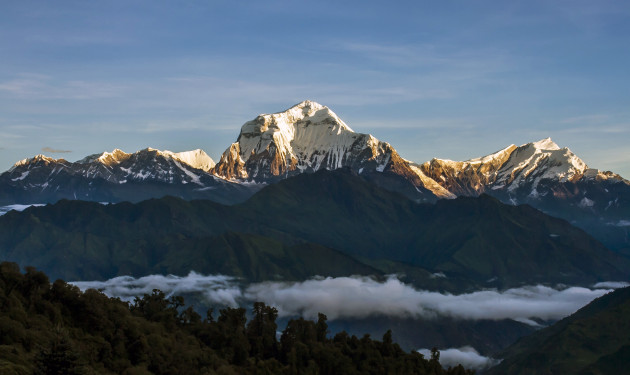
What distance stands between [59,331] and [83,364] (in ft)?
25.8

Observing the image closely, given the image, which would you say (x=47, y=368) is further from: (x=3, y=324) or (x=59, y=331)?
(x=3, y=324)

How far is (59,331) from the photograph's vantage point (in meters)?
142

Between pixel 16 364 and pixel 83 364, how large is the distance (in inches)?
1276

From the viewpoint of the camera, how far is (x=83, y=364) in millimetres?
138375

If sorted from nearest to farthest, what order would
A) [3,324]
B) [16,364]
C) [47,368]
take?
1. [47,368]
2. [16,364]
3. [3,324]

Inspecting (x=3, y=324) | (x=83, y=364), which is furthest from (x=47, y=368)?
(x=3, y=324)

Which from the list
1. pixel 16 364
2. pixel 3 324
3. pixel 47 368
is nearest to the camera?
pixel 47 368

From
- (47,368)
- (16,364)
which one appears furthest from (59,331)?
(16,364)

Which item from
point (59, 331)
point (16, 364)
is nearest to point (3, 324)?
point (16, 364)

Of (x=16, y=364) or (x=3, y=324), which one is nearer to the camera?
(x=16, y=364)

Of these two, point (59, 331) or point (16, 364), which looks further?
point (16, 364)

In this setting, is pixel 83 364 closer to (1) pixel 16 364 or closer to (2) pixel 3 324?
(1) pixel 16 364

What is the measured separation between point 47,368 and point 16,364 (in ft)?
104

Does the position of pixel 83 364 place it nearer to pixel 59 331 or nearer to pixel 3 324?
pixel 59 331
